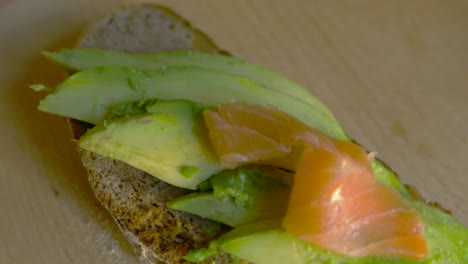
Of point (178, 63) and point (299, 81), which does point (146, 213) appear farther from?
point (299, 81)

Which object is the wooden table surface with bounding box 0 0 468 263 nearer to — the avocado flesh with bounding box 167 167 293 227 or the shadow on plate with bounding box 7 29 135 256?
the shadow on plate with bounding box 7 29 135 256

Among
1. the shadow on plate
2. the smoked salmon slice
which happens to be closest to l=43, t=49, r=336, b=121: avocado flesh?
the smoked salmon slice

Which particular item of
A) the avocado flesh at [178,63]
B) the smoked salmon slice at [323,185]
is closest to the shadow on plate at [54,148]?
the avocado flesh at [178,63]

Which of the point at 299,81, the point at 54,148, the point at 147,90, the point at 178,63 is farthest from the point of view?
the point at 299,81

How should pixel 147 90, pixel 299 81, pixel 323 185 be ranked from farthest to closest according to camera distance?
pixel 299 81, pixel 147 90, pixel 323 185

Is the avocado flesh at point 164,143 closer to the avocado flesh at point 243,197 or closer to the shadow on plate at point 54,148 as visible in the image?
the avocado flesh at point 243,197

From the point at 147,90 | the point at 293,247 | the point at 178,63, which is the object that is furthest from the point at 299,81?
the point at 293,247

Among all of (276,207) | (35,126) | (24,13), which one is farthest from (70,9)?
(276,207)
